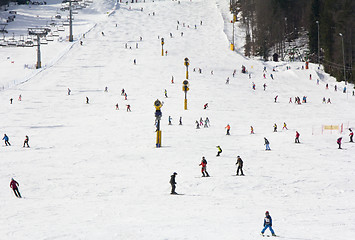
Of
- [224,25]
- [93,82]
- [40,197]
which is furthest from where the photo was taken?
[224,25]

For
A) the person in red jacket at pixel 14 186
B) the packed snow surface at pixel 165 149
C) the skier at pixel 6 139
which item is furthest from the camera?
the skier at pixel 6 139

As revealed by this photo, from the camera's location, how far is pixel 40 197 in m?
19.1

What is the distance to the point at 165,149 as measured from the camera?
27578mm

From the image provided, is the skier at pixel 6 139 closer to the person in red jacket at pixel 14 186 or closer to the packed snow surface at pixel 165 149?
the packed snow surface at pixel 165 149

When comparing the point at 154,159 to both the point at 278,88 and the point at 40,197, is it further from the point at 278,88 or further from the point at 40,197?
the point at 278,88

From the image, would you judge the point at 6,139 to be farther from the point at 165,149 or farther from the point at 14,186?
the point at 14,186

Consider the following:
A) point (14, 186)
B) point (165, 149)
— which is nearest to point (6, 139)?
point (165, 149)

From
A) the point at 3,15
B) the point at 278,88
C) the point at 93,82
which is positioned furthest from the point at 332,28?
the point at 3,15

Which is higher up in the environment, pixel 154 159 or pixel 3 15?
pixel 3 15

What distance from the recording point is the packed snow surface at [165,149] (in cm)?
1555

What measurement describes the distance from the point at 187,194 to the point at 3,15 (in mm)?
94353

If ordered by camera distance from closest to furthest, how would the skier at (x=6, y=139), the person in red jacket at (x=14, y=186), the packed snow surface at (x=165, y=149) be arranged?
the packed snow surface at (x=165, y=149) < the person in red jacket at (x=14, y=186) < the skier at (x=6, y=139)

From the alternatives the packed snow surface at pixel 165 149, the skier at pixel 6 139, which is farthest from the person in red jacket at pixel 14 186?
the skier at pixel 6 139

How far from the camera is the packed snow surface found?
15.6 metres
